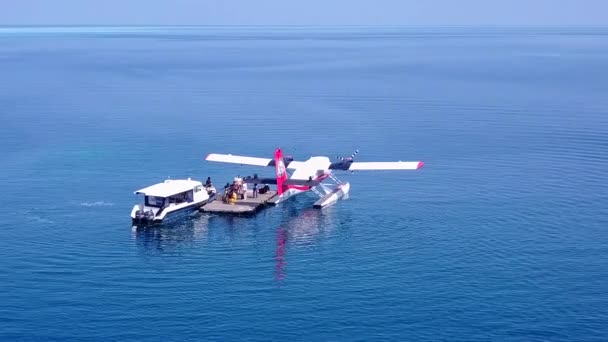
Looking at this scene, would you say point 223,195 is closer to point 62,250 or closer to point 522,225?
point 62,250

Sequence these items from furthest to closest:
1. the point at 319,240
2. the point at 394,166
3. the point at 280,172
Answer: the point at 394,166 < the point at 280,172 < the point at 319,240

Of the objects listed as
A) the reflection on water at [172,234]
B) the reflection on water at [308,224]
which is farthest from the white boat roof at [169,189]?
the reflection on water at [308,224]

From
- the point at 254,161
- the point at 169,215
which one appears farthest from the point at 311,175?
the point at 169,215

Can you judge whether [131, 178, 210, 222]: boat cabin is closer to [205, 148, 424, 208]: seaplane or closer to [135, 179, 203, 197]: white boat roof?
[135, 179, 203, 197]: white boat roof

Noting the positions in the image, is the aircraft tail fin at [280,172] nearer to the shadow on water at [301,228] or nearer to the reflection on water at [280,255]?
the shadow on water at [301,228]

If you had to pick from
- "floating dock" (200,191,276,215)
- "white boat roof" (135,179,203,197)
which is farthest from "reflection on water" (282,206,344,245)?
"white boat roof" (135,179,203,197)

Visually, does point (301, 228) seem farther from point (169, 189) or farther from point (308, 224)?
point (169, 189)

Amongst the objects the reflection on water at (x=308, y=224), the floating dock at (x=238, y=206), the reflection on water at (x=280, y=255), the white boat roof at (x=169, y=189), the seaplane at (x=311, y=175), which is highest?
the seaplane at (x=311, y=175)
